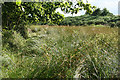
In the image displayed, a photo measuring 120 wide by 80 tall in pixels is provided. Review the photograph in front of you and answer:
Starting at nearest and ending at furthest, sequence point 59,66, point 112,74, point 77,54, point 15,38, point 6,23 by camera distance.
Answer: point 112,74 < point 59,66 < point 77,54 < point 15,38 < point 6,23

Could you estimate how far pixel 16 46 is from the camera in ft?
13.8

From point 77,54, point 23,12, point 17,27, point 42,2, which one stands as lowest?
point 77,54

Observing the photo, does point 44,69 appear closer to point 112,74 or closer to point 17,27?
point 112,74

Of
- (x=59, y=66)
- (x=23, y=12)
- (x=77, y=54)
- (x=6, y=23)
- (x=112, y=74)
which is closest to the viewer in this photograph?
(x=112, y=74)

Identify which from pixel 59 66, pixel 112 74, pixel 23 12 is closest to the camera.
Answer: pixel 112 74

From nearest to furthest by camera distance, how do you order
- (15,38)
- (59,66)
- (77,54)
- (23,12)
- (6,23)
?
(59,66) → (77,54) → (15,38) → (23,12) → (6,23)

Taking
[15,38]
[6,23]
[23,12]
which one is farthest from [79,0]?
[6,23]

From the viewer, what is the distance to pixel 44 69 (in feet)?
6.59

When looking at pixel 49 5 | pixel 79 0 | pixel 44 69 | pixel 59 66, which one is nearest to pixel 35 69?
pixel 44 69

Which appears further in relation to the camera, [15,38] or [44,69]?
[15,38]

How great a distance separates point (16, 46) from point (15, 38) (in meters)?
0.26

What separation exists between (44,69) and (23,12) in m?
3.01

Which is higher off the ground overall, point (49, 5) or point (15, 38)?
point (49, 5)

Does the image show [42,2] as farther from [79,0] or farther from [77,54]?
[77,54]
